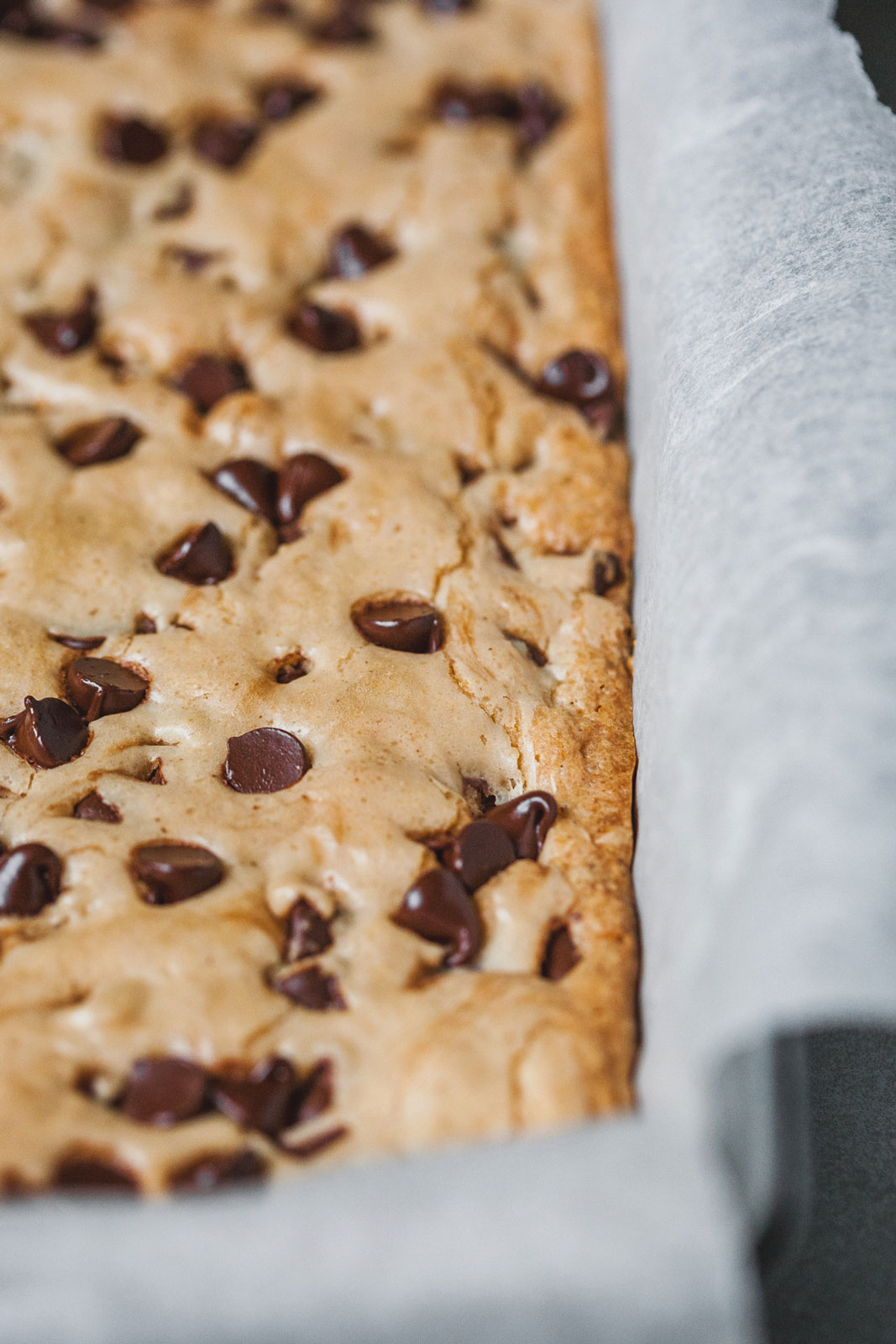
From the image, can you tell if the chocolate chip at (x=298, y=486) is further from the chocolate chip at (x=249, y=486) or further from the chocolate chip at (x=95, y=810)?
the chocolate chip at (x=95, y=810)

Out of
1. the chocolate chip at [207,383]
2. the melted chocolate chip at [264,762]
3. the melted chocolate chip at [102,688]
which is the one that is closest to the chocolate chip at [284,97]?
the chocolate chip at [207,383]

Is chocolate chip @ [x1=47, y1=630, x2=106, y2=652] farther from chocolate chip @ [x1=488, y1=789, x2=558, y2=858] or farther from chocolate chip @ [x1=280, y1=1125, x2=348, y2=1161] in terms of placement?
chocolate chip @ [x1=280, y1=1125, x2=348, y2=1161]

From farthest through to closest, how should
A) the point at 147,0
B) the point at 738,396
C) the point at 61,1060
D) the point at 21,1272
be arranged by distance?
the point at 147,0 → the point at 738,396 → the point at 61,1060 → the point at 21,1272

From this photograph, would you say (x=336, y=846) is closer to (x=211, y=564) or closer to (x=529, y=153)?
(x=211, y=564)

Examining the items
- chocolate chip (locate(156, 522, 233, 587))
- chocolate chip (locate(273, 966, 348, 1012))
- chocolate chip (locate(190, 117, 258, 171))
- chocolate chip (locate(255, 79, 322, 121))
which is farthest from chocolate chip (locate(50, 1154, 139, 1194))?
chocolate chip (locate(255, 79, 322, 121))

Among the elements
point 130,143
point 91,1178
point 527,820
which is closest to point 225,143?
point 130,143

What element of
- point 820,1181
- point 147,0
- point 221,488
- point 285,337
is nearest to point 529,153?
point 285,337
